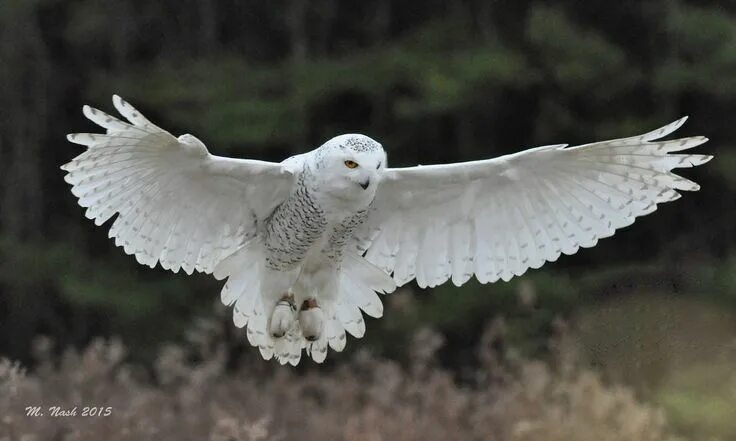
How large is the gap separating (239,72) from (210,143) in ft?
2.16

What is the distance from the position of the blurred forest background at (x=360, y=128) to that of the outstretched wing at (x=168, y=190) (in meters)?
1.35

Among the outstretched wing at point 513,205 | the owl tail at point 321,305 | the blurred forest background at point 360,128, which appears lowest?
the blurred forest background at point 360,128

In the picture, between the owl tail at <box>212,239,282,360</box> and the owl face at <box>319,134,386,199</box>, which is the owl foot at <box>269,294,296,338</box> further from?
the owl face at <box>319,134,386,199</box>

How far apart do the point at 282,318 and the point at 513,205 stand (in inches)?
37.6

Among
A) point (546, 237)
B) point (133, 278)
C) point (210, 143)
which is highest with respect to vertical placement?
point (546, 237)

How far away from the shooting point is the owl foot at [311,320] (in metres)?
4.17

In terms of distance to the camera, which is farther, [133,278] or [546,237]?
[133,278]

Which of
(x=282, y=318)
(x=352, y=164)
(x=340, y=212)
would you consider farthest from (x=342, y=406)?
(x=352, y=164)

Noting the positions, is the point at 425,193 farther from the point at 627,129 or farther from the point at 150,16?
the point at 150,16

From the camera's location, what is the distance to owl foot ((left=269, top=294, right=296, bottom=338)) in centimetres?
414

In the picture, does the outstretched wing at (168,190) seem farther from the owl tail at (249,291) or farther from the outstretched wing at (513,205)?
the outstretched wing at (513,205)

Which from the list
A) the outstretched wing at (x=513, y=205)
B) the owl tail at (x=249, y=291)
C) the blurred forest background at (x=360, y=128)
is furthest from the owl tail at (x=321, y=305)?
the blurred forest background at (x=360, y=128)

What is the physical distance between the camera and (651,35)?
8039 millimetres

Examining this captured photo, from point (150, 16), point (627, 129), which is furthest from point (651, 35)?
point (150, 16)
